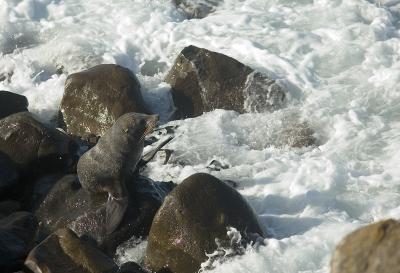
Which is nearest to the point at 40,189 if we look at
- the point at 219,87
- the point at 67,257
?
the point at 67,257

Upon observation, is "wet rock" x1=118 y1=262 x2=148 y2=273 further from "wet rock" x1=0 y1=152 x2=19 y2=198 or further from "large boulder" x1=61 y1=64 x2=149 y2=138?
"large boulder" x1=61 y1=64 x2=149 y2=138

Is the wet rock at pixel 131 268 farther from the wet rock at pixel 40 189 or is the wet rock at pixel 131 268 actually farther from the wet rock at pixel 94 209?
the wet rock at pixel 40 189

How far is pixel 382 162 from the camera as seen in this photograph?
7.23 m

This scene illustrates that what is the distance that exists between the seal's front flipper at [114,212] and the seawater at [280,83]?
0.85 ft

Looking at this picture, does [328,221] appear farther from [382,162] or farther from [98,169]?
[98,169]

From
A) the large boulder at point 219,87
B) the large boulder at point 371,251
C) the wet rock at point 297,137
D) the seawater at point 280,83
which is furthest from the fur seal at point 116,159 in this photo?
the large boulder at point 371,251

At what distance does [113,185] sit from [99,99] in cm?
208

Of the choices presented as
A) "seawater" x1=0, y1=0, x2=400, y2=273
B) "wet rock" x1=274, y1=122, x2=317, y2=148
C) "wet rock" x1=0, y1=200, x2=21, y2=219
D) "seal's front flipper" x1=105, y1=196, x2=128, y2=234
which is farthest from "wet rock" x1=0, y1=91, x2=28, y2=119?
"wet rock" x1=274, y1=122, x2=317, y2=148

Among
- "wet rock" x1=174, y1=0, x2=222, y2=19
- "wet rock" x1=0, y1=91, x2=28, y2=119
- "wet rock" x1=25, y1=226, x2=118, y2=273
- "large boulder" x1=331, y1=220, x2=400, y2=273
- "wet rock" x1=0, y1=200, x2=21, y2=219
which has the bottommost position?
"wet rock" x1=174, y1=0, x2=222, y2=19

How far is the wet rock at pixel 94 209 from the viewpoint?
252 inches

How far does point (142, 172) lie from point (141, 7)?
4.95 meters

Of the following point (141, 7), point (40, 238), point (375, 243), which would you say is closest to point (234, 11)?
point (141, 7)

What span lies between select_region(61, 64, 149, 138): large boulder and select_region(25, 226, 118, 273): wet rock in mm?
2825

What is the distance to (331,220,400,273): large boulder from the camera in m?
2.47
